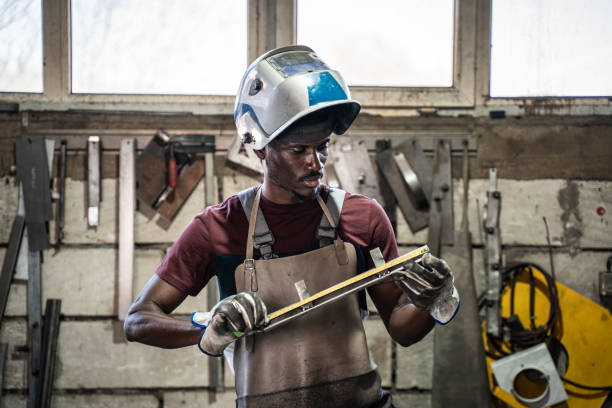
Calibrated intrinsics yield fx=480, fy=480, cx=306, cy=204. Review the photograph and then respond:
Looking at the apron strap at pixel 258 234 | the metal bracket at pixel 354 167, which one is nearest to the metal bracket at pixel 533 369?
the metal bracket at pixel 354 167

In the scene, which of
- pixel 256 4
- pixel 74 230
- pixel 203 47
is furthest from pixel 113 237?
pixel 256 4

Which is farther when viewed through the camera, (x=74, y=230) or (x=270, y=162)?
(x=74, y=230)

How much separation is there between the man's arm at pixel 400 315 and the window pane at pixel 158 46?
5.63ft

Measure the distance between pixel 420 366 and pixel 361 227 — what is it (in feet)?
4.78

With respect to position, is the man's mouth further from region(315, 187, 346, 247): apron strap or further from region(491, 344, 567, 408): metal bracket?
region(491, 344, 567, 408): metal bracket

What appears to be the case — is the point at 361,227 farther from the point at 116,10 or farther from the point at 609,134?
the point at 116,10

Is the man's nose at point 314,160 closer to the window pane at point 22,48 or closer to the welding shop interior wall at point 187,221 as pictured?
the welding shop interior wall at point 187,221

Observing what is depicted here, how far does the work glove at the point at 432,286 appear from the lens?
1.22 metres

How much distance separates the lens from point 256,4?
107 inches

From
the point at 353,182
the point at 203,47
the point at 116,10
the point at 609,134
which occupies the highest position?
the point at 116,10

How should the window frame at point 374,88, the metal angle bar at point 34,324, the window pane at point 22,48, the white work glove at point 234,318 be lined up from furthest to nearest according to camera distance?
the window pane at point 22,48
the window frame at point 374,88
the metal angle bar at point 34,324
the white work glove at point 234,318

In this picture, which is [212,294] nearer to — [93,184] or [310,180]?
[93,184]

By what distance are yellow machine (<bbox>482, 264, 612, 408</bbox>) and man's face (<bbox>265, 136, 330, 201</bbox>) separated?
5.47 ft

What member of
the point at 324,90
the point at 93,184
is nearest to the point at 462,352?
the point at 324,90
